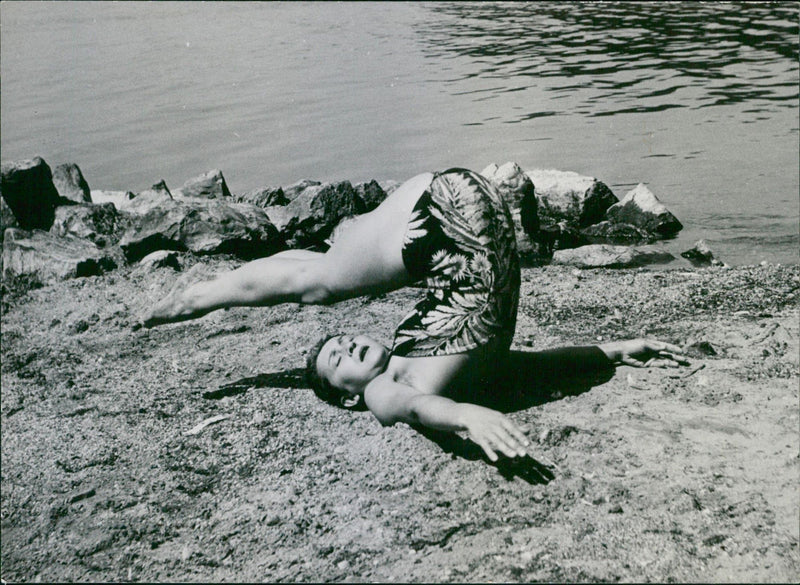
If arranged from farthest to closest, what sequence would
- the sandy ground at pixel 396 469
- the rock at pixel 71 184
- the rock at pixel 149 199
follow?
the rock at pixel 71 184, the rock at pixel 149 199, the sandy ground at pixel 396 469

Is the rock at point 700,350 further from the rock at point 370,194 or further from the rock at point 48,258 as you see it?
the rock at point 48,258

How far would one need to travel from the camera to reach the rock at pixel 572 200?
7.47m

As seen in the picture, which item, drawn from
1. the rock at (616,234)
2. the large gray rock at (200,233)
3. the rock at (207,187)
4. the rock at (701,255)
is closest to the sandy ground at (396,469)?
the rock at (701,255)

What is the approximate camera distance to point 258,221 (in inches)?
259

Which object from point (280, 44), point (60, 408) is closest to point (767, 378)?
point (60, 408)

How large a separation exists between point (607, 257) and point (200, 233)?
3411 millimetres

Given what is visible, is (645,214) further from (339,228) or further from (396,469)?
(396,469)

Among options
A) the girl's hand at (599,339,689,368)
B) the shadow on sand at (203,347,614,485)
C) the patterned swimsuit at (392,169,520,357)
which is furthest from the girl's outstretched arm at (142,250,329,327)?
the girl's hand at (599,339,689,368)

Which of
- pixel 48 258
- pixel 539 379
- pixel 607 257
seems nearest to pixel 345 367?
pixel 539 379

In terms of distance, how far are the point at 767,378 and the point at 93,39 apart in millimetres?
19152

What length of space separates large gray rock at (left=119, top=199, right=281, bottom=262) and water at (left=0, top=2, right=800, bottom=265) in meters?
2.77

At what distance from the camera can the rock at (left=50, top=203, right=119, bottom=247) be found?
6988 millimetres

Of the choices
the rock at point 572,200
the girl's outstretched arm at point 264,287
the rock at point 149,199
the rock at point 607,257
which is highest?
the girl's outstretched arm at point 264,287

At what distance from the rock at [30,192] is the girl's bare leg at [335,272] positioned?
14.4ft
